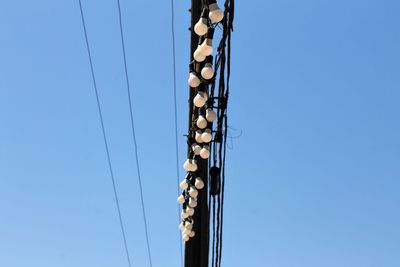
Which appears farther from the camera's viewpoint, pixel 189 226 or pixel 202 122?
pixel 189 226

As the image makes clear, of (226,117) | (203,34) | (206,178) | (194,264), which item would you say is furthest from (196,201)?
(203,34)

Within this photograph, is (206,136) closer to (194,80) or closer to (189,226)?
(194,80)

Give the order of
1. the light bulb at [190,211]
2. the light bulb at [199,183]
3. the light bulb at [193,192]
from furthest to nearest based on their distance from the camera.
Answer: the light bulb at [190,211]
the light bulb at [193,192]
the light bulb at [199,183]

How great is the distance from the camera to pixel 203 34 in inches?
185

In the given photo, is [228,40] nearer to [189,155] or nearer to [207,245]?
[189,155]

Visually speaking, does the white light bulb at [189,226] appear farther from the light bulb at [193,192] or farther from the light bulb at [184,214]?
the light bulb at [193,192]

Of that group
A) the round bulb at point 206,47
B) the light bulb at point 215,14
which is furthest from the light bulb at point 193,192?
the light bulb at point 215,14

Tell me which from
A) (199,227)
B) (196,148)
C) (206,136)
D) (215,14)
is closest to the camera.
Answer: (215,14)

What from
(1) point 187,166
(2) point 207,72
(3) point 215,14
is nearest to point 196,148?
(1) point 187,166

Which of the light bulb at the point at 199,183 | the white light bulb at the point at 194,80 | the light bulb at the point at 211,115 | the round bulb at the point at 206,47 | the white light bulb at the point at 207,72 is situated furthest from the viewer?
the light bulb at the point at 199,183

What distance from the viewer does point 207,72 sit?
5.19 meters

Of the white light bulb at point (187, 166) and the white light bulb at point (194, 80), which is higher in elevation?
the white light bulb at point (194, 80)

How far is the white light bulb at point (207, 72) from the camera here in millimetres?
5184

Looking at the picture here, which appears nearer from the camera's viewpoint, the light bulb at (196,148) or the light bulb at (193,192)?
the light bulb at (196,148)
